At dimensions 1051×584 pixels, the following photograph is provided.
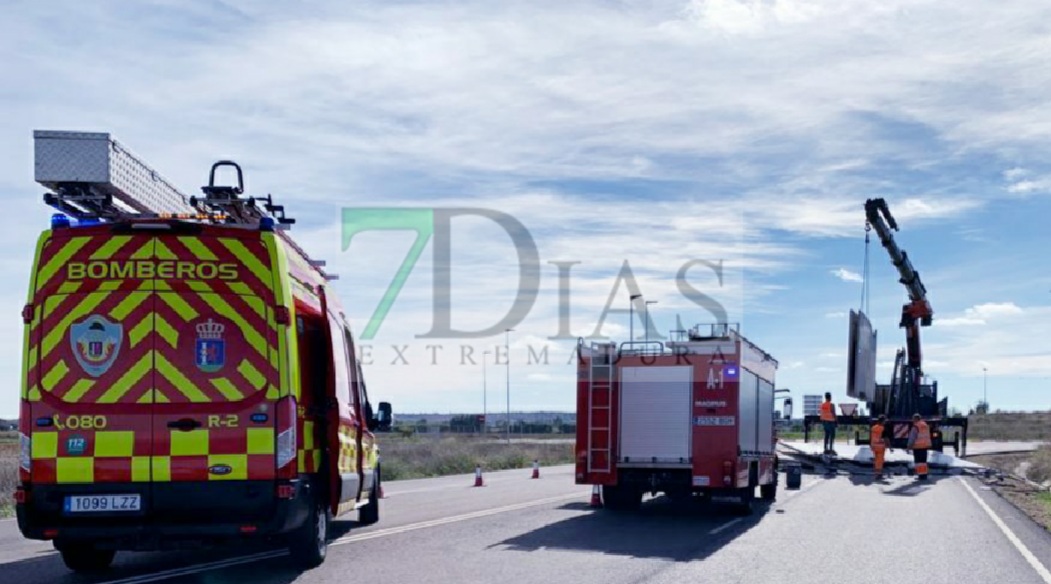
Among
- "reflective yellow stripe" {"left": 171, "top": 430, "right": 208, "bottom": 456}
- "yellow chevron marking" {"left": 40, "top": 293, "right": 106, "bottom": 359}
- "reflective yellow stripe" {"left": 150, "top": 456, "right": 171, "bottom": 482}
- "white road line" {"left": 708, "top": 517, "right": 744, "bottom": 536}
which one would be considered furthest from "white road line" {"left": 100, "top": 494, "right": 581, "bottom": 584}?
"white road line" {"left": 708, "top": 517, "right": 744, "bottom": 536}

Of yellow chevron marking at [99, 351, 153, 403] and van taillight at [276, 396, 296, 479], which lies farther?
van taillight at [276, 396, 296, 479]

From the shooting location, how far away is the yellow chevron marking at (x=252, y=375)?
9.77 m

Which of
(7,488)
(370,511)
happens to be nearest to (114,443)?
(370,511)

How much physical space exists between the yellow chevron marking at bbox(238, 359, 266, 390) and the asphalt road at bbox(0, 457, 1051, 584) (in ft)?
5.75

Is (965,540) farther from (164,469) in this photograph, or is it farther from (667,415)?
(164,469)

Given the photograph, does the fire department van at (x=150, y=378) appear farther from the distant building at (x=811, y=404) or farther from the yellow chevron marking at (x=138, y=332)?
the distant building at (x=811, y=404)

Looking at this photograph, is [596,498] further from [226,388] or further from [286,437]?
[226,388]

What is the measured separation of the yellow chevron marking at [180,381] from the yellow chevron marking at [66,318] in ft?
2.16

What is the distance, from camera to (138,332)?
973 cm

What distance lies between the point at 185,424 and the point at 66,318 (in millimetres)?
1322

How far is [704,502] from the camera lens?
21.4m

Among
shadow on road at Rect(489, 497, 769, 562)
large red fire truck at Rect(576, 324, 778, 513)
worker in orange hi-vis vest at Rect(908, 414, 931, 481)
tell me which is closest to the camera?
shadow on road at Rect(489, 497, 769, 562)

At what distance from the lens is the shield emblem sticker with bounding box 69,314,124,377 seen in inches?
381

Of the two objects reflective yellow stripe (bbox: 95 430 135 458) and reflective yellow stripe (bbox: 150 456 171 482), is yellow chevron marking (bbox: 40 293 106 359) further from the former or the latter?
reflective yellow stripe (bbox: 150 456 171 482)
